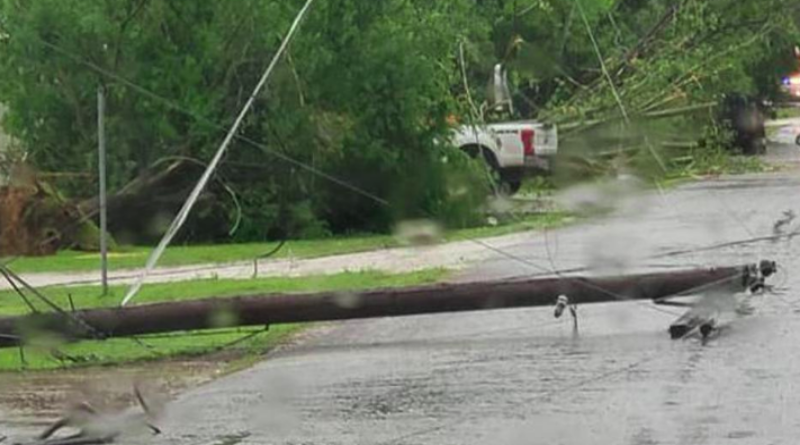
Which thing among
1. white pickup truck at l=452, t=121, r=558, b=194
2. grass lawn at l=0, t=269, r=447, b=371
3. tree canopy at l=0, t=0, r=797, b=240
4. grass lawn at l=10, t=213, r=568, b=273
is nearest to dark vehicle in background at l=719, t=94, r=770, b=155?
tree canopy at l=0, t=0, r=797, b=240

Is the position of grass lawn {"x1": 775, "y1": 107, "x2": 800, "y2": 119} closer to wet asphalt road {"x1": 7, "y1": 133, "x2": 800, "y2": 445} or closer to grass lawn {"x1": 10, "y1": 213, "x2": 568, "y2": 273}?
grass lawn {"x1": 10, "y1": 213, "x2": 568, "y2": 273}

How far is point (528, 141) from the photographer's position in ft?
60.0

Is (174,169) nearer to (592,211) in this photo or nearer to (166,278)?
(166,278)

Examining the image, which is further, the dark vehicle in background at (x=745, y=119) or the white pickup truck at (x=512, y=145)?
the dark vehicle in background at (x=745, y=119)

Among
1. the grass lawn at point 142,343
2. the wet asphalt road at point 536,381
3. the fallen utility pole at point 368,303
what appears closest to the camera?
the wet asphalt road at point 536,381

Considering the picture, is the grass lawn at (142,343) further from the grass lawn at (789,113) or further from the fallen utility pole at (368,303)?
the grass lawn at (789,113)

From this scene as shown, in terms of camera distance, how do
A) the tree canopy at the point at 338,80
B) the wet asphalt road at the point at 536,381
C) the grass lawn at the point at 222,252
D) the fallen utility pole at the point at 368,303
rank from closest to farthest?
the wet asphalt road at the point at 536,381 → the fallen utility pole at the point at 368,303 → the tree canopy at the point at 338,80 → the grass lawn at the point at 222,252

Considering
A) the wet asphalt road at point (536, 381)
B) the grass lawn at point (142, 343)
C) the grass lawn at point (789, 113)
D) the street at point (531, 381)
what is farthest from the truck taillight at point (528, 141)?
the grass lawn at point (789, 113)

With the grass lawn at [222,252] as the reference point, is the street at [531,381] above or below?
below

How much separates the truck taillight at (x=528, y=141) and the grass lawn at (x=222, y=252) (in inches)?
24.4

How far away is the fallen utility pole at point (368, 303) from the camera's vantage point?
1113 centimetres

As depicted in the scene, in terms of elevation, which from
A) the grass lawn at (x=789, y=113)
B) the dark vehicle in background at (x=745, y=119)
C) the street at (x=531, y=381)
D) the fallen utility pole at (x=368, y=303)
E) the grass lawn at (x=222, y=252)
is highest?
the grass lawn at (x=789, y=113)

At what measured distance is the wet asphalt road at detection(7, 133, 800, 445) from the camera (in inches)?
367

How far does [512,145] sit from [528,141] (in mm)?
597
